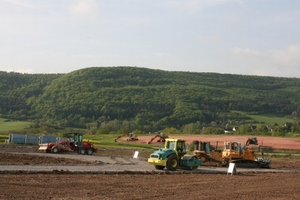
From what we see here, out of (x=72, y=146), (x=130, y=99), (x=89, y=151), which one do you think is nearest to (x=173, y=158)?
(x=89, y=151)

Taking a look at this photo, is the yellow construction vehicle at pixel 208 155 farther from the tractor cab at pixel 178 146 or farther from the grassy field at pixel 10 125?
the grassy field at pixel 10 125

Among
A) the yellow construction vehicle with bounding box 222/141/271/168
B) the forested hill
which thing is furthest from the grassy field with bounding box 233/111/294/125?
the yellow construction vehicle with bounding box 222/141/271/168

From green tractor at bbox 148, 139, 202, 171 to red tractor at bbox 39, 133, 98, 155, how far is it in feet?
54.9

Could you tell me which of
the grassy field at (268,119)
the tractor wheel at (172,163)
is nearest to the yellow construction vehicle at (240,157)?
the tractor wheel at (172,163)

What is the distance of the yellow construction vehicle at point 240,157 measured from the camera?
3831 centimetres

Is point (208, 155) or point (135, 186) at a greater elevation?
point (208, 155)

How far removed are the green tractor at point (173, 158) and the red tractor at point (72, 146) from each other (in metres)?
16.7

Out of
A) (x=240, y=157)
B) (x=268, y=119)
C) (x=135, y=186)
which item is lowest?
(x=135, y=186)

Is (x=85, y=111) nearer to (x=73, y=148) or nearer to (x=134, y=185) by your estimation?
(x=73, y=148)

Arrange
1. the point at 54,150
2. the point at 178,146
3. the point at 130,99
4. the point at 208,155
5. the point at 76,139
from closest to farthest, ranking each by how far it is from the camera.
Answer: the point at 178,146, the point at 208,155, the point at 54,150, the point at 76,139, the point at 130,99

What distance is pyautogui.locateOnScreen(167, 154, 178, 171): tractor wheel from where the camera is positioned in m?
31.2

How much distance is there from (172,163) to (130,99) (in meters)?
138

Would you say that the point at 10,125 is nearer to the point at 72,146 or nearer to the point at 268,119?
the point at 268,119

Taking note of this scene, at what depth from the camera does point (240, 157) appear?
126 feet
